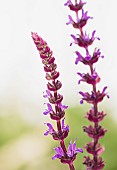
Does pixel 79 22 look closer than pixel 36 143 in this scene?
Yes

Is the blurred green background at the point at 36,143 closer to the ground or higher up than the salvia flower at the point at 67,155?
higher up

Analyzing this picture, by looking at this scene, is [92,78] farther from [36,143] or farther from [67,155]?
[36,143]

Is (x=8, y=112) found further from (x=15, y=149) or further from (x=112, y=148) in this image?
(x=112, y=148)

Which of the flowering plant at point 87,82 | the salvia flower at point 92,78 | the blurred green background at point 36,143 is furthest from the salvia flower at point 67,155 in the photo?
the blurred green background at point 36,143

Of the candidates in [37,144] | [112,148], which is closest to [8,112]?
[37,144]

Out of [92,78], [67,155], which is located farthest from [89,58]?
[67,155]

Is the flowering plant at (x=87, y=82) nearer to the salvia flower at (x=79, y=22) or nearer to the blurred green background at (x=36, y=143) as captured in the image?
the salvia flower at (x=79, y=22)

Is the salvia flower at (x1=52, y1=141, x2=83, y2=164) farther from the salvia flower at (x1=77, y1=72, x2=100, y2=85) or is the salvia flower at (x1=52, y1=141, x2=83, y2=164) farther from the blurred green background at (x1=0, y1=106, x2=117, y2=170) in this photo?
the blurred green background at (x1=0, y1=106, x2=117, y2=170)

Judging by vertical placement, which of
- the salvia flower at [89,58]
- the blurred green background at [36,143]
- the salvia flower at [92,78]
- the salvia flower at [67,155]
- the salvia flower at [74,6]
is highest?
the blurred green background at [36,143]

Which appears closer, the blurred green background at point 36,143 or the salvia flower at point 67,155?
the salvia flower at point 67,155
